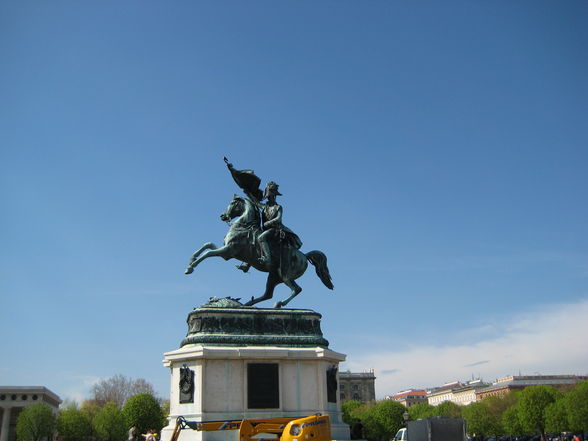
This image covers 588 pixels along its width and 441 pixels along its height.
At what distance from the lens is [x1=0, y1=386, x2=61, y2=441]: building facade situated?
82688 millimetres

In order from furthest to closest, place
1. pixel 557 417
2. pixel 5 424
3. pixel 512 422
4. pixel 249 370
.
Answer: pixel 5 424
pixel 512 422
pixel 557 417
pixel 249 370

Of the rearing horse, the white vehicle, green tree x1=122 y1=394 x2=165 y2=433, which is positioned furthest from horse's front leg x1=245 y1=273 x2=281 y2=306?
green tree x1=122 y1=394 x2=165 y2=433

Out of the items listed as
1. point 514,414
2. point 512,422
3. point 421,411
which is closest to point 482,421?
point 514,414

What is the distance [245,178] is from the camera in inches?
862

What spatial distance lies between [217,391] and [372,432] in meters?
70.4

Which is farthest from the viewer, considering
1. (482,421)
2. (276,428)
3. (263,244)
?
(482,421)

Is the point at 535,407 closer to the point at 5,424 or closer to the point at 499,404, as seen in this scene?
the point at 499,404

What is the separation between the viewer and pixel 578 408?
2322 inches

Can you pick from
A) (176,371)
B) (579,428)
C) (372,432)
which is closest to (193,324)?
(176,371)

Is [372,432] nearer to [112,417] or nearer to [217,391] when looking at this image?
[112,417]

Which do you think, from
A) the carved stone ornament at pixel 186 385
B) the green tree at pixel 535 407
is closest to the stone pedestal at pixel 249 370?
the carved stone ornament at pixel 186 385

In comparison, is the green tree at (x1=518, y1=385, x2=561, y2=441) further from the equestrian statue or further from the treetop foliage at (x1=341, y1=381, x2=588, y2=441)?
the equestrian statue

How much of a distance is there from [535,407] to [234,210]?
197 ft

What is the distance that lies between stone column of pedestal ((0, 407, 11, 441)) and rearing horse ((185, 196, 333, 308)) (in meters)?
77.8
